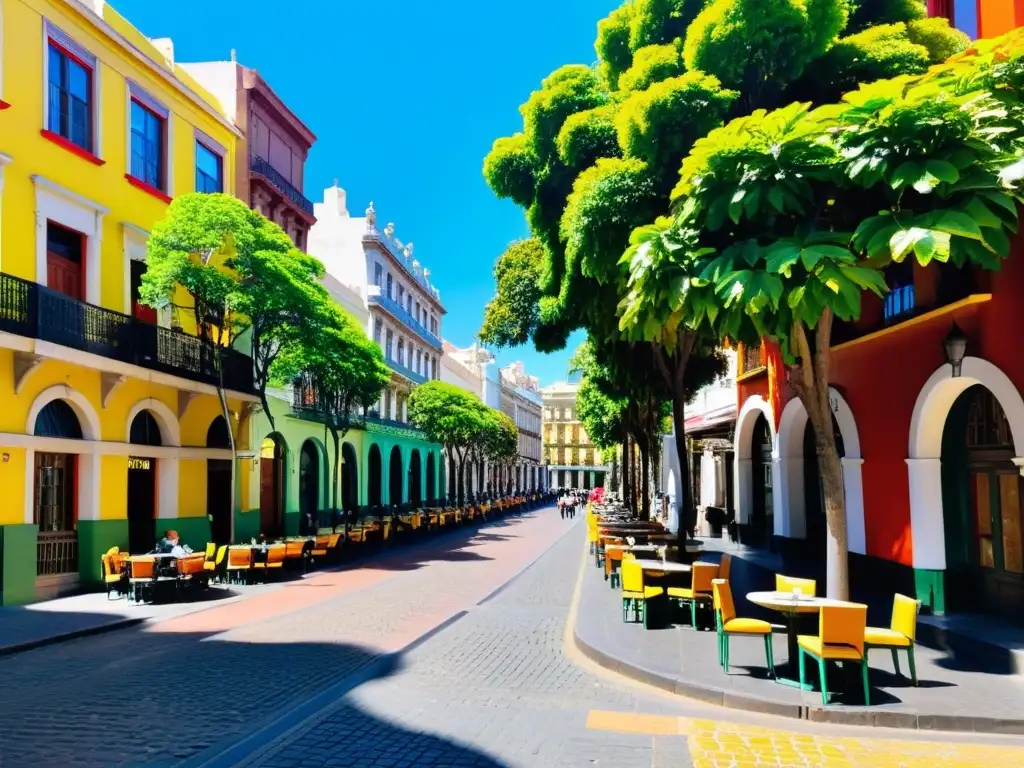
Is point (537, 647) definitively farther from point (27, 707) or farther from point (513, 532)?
point (513, 532)

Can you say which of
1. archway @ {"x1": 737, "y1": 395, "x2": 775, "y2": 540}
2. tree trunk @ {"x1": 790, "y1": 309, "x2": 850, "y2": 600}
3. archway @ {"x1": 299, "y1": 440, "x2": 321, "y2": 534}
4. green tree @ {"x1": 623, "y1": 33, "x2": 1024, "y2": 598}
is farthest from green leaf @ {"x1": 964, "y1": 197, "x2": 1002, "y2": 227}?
archway @ {"x1": 299, "y1": 440, "x2": 321, "y2": 534}

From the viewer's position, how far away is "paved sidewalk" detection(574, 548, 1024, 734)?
7.10 meters

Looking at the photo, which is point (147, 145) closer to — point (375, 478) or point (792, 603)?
point (792, 603)

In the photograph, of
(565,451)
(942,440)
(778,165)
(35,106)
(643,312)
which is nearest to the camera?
(778,165)

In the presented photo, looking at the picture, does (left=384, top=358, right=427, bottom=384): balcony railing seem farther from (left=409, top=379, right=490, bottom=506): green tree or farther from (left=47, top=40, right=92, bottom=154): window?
(left=47, top=40, right=92, bottom=154): window

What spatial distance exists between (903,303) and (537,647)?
7.07 m

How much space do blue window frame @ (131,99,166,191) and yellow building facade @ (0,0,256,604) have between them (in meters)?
0.05

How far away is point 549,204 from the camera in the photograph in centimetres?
1324

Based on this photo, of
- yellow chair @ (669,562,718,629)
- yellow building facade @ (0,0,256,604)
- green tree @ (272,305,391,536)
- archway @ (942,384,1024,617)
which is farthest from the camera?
green tree @ (272,305,391,536)

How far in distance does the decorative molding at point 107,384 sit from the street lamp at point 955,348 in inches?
597

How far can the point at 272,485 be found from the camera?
98.1 ft

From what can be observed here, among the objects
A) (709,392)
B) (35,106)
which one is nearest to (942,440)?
(35,106)

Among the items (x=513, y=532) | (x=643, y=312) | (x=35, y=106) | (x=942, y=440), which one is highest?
(x=35, y=106)

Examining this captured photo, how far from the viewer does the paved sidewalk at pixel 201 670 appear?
262 inches
